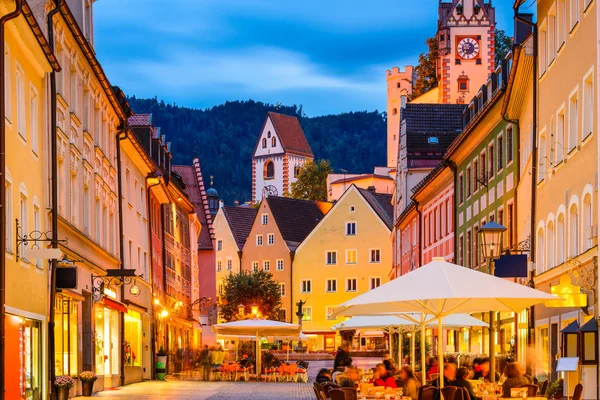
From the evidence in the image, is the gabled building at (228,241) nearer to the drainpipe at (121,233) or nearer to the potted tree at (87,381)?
the drainpipe at (121,233)

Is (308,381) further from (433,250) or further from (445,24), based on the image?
(445,24)

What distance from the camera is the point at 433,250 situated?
5831 centimetres

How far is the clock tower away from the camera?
338 ft

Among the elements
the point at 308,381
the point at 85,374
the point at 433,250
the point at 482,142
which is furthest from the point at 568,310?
the point at 433,250

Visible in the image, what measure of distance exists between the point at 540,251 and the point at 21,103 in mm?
13572

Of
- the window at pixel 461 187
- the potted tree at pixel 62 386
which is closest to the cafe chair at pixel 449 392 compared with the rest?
the potted tree at pixel 62 386

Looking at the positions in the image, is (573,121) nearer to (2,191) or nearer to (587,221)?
(587,221)

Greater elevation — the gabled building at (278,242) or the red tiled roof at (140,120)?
the red tiled roof at (140,120)

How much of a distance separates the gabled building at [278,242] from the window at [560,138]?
75.3m

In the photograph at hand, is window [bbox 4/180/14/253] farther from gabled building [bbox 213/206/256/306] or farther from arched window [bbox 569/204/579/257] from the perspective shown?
gabled building [bbox 213/206/256/306]

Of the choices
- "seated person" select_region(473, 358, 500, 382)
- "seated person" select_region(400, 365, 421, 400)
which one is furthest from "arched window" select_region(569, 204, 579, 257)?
"seated person" select_region(400, 365, 421, 400)

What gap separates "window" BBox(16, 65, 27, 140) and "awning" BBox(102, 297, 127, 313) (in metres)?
11.8

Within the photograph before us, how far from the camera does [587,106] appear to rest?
942 inches

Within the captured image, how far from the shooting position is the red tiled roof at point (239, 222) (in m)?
109
